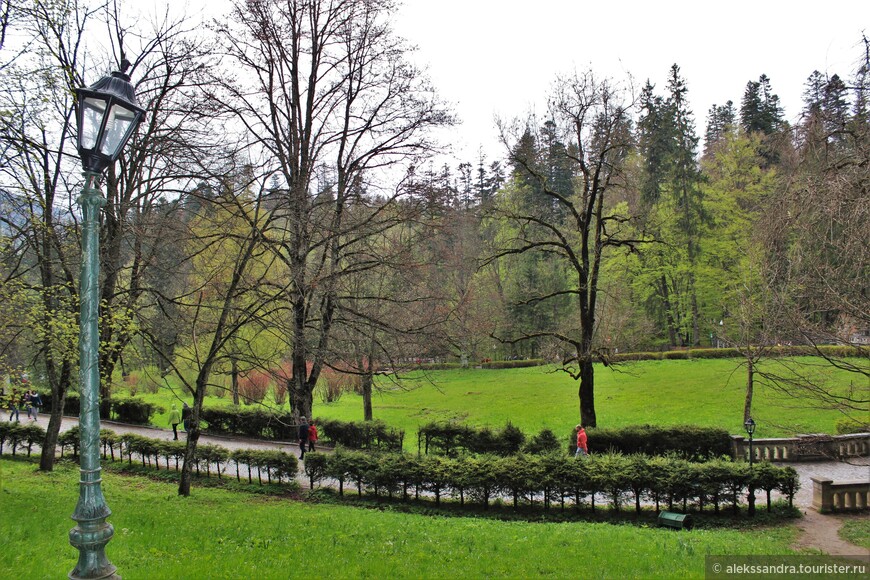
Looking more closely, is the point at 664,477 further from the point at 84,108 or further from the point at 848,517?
the point at 84,108

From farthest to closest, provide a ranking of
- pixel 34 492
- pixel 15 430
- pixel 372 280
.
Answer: pixel 372 280 → pixel 15 430 → pixel 34 492

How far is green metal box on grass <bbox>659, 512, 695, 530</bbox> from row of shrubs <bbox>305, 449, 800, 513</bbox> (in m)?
0.87

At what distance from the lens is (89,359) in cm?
405

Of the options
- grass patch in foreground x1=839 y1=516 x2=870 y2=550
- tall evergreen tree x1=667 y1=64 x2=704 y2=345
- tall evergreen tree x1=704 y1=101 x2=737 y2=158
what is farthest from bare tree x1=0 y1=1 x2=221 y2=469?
tall evergreen tree x1=704 y1=101 x2=737 y2=158

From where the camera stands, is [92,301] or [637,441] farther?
[637,441]

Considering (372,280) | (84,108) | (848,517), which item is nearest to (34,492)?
(84,108)

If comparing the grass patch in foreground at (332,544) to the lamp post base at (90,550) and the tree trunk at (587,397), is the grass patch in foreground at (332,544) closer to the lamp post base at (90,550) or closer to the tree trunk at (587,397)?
the lamp post base at (90,550)

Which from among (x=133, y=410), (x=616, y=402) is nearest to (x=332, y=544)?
(x=133, y=410)

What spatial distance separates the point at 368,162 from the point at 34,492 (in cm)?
1312

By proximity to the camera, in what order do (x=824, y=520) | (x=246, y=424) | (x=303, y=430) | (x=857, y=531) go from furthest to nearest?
1. (x=246, y=424)
2. (x=303, y=430)
3. (x=824, y=520)
4. (x=857, y=531)

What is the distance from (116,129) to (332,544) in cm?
654

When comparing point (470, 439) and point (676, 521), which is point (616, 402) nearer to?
point (470, 439)

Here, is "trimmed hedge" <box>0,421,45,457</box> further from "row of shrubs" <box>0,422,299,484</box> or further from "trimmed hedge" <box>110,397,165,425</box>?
"trimmed hedge" <box>110,397,165,425</box>

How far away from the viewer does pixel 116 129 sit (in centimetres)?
419
